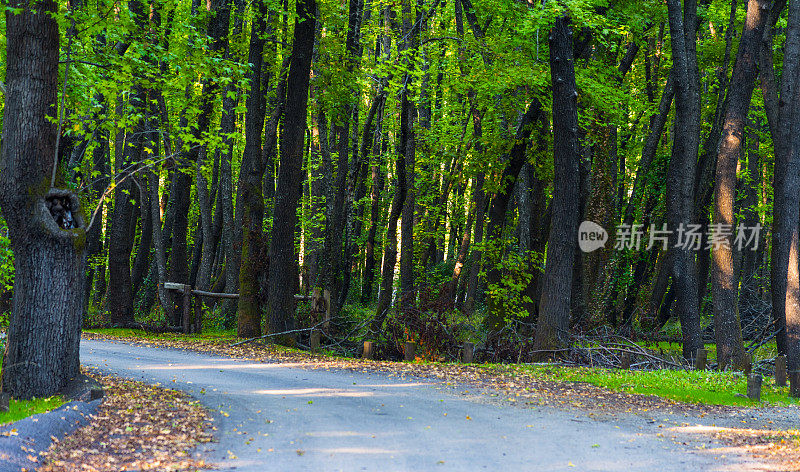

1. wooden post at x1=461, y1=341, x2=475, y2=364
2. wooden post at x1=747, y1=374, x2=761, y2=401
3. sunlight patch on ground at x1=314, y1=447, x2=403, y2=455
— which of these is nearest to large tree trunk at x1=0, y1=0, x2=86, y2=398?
sunlight patch on ground at x1=314, y1=447, x2=403, y2=455

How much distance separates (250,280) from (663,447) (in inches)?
465

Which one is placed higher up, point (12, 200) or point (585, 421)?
point (12, 200)

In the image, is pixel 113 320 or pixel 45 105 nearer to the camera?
pixel 45 105

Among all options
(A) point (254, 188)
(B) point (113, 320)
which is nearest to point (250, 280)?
(A) point (254, 188)

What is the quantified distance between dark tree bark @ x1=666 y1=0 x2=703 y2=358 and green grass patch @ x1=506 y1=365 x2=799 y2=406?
213 cm

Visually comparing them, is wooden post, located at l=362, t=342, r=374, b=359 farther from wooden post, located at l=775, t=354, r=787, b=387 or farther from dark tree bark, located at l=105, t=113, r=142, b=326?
dark tree bark, located at l=105, t=113, r=142, b=326

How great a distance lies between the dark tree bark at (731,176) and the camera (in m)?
14.5

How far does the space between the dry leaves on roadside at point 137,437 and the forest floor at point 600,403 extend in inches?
165

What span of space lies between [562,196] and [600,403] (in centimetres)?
548

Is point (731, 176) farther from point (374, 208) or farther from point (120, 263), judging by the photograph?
point (120, 263)

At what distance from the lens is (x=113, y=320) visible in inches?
824

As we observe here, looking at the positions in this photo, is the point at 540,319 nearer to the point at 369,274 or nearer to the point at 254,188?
the point at 254,188

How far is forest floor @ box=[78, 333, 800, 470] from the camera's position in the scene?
8.30 metres

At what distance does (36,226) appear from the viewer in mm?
8602
